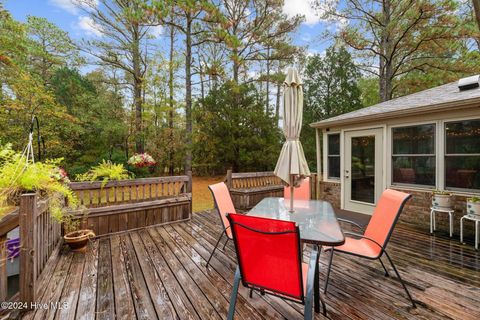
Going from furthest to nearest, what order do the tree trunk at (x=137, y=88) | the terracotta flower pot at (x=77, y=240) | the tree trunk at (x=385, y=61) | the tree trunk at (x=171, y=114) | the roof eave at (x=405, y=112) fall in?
the tree trunk at (x=171, y=114) → the tree trunk at (x=137, y=88) → the tree trunk at (x=385, y=61) → the roof eave at (x=405, y=112) → the terracotta flower pot at (x=77, y=240)

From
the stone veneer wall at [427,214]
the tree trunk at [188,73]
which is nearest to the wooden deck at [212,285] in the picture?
the stone veneer wall at [427,214]

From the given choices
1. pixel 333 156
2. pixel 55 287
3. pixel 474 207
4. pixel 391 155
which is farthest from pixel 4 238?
pixel 333 156

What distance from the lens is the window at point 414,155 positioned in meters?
4.34

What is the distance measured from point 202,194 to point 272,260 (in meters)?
8.14

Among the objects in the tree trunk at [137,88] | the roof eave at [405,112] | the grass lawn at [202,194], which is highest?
the tree trunk at [137,88]

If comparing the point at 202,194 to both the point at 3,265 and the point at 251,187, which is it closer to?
the point at 251,187

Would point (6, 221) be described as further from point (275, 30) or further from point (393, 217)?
point (275, 30)

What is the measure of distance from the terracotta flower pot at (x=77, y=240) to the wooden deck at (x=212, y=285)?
0.13 m

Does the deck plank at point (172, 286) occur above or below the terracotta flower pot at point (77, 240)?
below

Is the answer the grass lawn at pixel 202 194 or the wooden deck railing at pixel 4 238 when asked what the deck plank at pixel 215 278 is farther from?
the grass lawn at pixel 202 194

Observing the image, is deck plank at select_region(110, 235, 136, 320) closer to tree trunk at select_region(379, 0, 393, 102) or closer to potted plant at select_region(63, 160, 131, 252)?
potted plant at select_region(63, 160, 131, 252)

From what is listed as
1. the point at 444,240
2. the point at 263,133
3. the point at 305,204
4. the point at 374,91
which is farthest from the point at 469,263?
the point at 374,91

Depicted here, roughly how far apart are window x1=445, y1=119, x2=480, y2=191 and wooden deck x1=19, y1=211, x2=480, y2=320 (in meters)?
1.22

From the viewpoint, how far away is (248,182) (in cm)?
623
